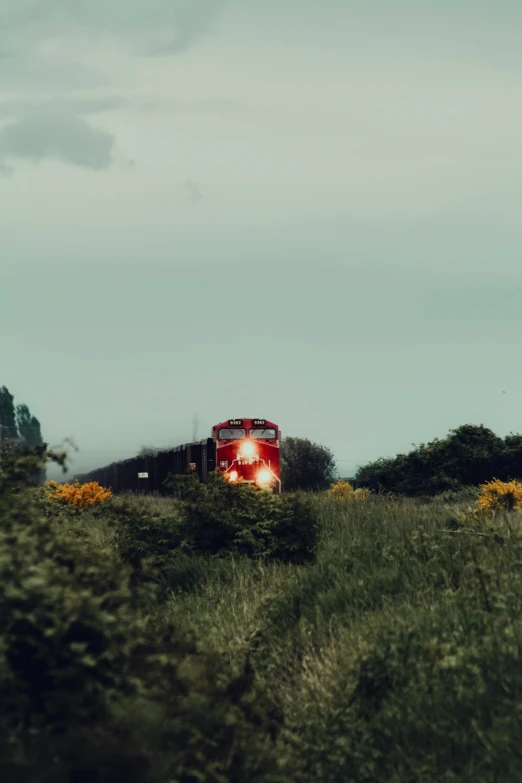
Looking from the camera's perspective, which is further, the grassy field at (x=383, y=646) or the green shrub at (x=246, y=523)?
the green shrub at (x=246, y=523)

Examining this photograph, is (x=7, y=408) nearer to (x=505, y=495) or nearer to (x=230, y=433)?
(x=230, y=433)

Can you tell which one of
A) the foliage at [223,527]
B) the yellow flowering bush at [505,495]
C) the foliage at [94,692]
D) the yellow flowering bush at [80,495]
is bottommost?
the foliage at [94,692]

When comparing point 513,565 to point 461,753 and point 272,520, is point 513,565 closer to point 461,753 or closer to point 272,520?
point 461,753

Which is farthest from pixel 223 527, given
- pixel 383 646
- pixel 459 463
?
pixel 459 463

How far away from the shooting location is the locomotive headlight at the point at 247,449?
29.5 m

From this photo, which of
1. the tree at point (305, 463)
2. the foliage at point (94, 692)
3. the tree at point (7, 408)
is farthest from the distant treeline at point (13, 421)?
the foliage at point (94, 692)

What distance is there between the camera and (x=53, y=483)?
2914 cm

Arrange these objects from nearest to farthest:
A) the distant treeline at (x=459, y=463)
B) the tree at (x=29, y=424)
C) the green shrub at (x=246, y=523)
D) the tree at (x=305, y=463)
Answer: the green shrub at (x=246, y=523) → the distant treeline at (x=459, y=463) → the tree at (x=305, y=463) → the tree at (x=29, y=424)

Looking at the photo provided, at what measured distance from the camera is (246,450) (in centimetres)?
2955

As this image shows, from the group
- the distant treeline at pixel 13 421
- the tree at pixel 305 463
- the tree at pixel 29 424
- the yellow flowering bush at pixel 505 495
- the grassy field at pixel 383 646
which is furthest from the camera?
the tree at pixel 29 424

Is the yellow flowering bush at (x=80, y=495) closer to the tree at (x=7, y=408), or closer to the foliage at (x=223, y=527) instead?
the foliage at (x=223, y=527)

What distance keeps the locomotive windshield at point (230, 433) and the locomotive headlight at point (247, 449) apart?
30 cm

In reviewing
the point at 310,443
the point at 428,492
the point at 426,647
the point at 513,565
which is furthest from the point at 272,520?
the point at 310,443

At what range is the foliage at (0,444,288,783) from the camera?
491 centimetres
